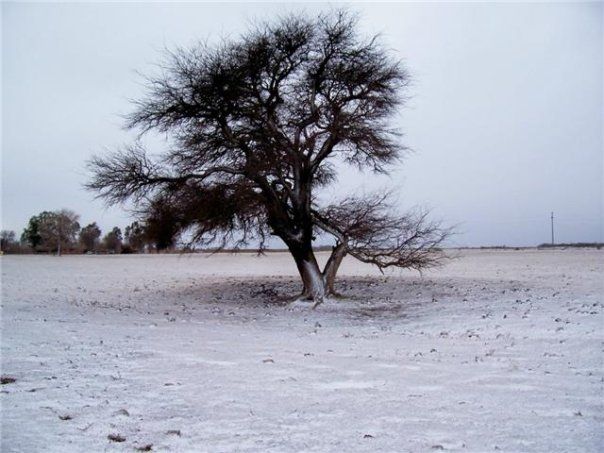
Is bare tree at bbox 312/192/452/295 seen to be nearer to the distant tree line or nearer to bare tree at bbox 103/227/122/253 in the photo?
the distant tree line

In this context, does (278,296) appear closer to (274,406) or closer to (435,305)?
(435,305)

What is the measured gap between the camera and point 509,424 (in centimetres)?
517

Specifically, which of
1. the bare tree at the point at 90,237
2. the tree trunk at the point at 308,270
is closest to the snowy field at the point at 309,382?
the tree trunk at the point at 308,270

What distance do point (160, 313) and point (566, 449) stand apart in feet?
41.5

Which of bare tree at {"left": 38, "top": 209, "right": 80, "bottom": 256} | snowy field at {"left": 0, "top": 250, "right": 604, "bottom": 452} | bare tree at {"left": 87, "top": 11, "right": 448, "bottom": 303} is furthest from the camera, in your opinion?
bare tree at {"left": 38, "top": 209, "right": 80, "bottom": 256}

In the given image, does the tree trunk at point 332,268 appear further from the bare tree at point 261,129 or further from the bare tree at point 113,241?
the bare tree at point 113,241

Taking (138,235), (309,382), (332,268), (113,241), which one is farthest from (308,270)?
(113,241)

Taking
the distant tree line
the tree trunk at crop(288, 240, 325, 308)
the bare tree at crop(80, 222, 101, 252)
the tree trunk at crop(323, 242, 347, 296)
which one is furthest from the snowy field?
the bare tree at crop(80, 222, 101, 252)

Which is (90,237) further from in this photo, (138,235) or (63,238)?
(138,235)

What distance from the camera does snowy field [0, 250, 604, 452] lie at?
4.88m

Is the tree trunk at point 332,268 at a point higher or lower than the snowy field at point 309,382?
higher

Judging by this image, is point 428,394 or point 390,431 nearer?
point 390,431

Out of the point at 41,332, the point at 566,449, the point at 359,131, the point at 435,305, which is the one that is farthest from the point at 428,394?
the point at 359,131

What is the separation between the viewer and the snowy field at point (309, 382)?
192 inches
